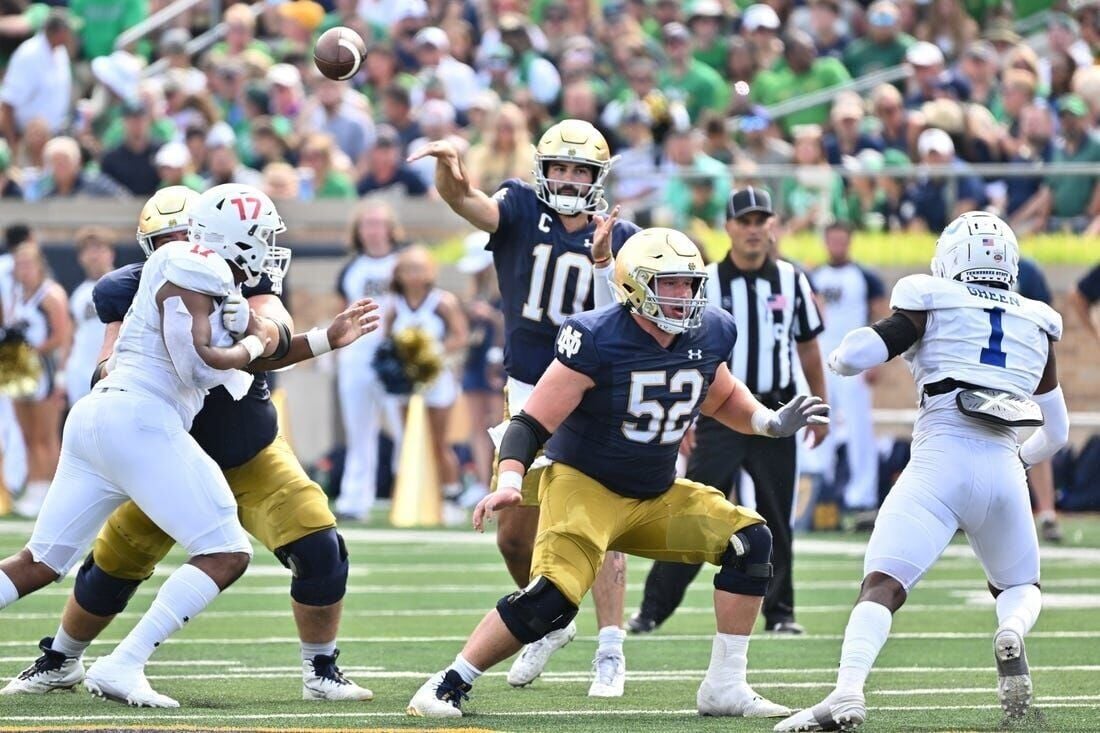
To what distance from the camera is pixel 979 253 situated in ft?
22.8

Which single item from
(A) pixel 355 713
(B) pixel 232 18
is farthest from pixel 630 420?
(B) pixel 232 18

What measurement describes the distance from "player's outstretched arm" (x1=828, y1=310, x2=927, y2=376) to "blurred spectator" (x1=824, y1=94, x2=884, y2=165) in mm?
9884

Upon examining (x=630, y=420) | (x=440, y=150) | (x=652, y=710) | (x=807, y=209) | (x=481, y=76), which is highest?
(x=481, y=76)

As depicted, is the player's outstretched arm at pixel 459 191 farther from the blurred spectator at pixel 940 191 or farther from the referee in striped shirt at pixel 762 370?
the blurred spectator at pixel 940 191

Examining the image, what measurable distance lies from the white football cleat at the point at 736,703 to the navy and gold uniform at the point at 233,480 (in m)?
1.36

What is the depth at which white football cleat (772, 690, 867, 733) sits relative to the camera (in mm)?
6363

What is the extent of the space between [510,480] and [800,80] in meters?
12.0

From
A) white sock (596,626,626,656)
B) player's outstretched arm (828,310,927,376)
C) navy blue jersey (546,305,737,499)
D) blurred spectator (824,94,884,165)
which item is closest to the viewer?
player's outstretched arm (828,310,927,376)

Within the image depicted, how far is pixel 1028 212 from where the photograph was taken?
15898mm

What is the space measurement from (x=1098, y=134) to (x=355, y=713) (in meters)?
10.4

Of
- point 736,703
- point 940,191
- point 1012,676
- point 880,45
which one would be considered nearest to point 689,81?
point 880,45

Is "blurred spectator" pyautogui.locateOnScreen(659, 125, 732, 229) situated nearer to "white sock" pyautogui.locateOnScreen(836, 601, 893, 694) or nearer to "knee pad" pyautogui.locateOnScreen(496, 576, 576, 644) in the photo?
"knee pad" pyautogui.locateOnScreen(496, 576, 576, 644)

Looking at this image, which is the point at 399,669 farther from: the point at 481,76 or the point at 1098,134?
the point at 481,76

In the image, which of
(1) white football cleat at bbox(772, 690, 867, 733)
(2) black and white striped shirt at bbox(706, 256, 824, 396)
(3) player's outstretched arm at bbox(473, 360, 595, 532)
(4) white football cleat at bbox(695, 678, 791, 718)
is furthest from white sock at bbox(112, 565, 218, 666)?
(2) black and white striped shirt at bbox(706, 256, 824, 396)
